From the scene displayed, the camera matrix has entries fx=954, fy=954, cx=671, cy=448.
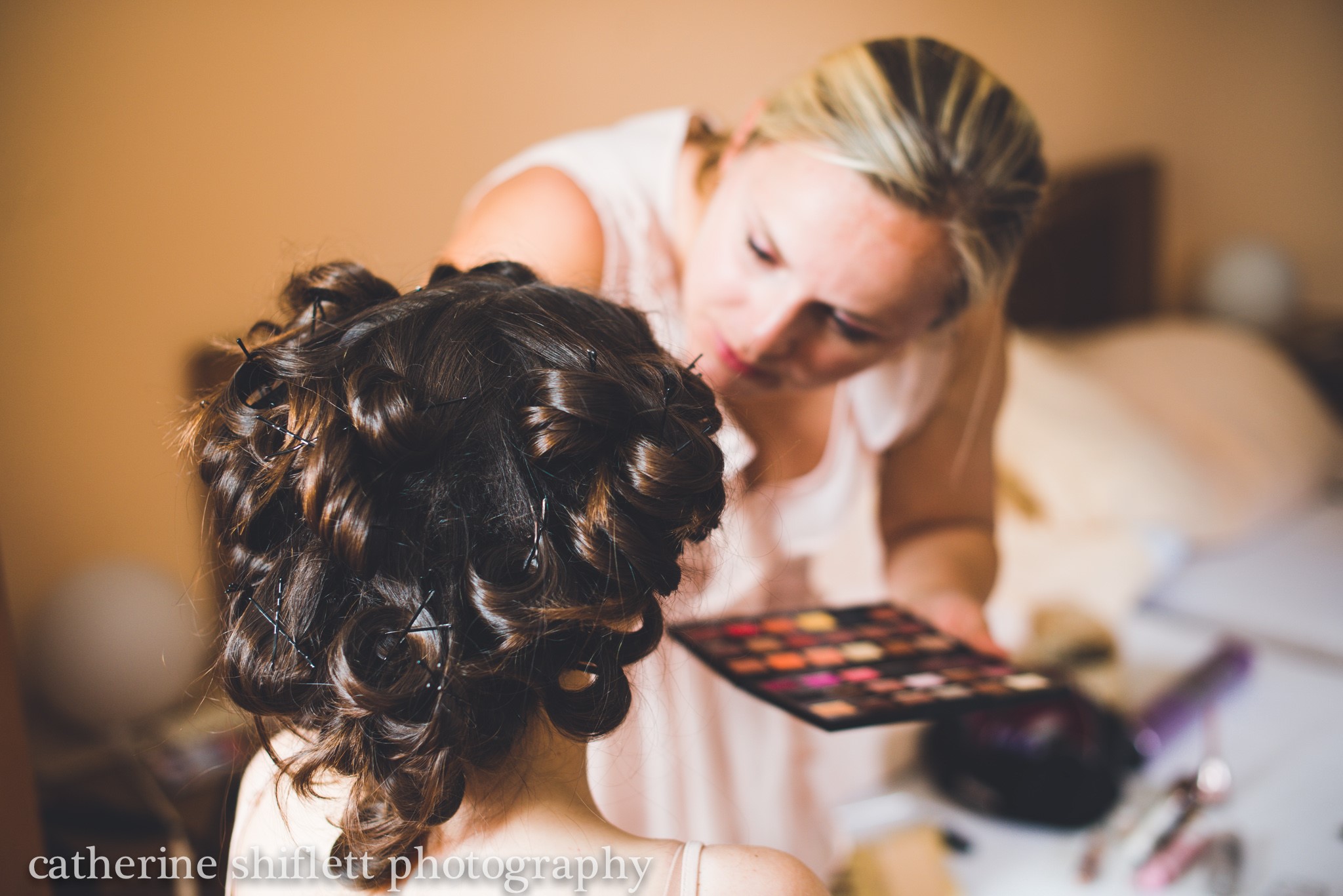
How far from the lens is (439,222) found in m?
1.27

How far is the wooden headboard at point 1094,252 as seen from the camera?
7.20 feet

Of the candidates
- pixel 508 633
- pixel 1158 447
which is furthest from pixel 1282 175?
pixel 508 633

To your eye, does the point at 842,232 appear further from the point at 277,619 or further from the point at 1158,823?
the point at 1158,823

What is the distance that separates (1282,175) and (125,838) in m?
3.12

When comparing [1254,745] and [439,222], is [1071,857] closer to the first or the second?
[1254,745]

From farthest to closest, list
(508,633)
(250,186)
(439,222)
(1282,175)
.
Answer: (1282,175) < (439,222) < (250,186) < (508,633)

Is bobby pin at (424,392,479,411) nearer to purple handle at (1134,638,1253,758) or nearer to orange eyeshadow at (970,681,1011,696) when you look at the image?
orange eyeshadow at (970,681,1011,696)

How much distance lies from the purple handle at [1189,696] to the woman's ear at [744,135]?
101cm

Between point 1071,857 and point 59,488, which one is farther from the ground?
A: point 59,488

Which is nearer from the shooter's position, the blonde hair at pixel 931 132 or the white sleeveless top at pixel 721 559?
the blonde hair at pixel 931 132

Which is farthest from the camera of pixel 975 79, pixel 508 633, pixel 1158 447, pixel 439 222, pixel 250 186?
pixel 1158 447

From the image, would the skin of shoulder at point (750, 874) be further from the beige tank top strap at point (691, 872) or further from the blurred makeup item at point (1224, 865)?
the blurred makeup item at point (1224, 865)

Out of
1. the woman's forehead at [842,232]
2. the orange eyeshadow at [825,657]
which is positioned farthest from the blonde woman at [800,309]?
the orange eyeshadow at [825,657]

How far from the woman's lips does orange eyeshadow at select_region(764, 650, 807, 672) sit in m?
0.23
